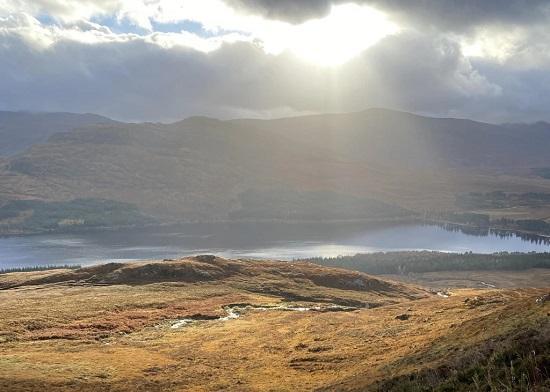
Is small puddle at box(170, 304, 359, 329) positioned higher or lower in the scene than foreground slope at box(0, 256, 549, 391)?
lower

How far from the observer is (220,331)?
7350cm

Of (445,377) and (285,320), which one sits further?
(285,320)

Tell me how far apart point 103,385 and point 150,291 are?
2451 inches

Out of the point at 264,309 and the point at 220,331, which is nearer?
the point at 220,331

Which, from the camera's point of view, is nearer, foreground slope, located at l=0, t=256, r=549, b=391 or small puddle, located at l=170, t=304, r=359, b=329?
foreground slope, located at l=0, t=256, r=549, b=391

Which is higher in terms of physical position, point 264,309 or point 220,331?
point 220,331

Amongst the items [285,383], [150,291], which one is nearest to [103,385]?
Result: [285,383]

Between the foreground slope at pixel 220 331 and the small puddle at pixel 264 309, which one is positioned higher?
the foreground slope at pixel 220 331

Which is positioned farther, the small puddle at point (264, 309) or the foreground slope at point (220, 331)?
the small puddle at point (264, 309)

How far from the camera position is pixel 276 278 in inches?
5128

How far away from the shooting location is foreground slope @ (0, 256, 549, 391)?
1711 inches

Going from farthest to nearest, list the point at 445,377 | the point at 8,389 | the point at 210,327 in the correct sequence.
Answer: the point at 210,327 → the point at 8,389 → the point at 445,377

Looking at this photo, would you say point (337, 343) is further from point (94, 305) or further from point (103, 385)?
point (94, 305)

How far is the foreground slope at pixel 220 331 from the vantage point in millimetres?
43469
